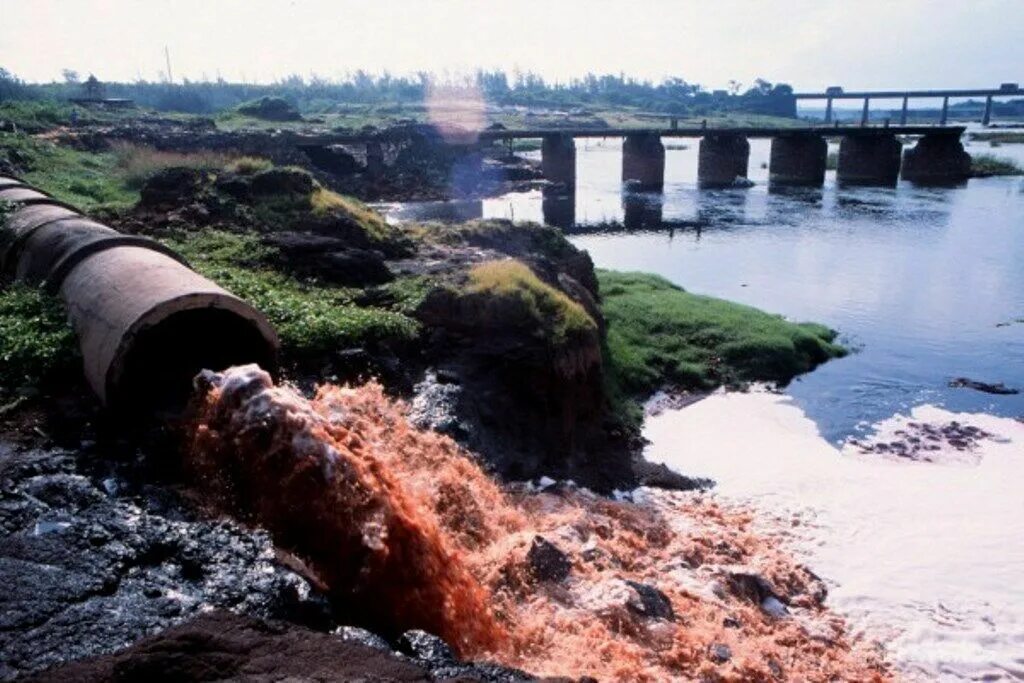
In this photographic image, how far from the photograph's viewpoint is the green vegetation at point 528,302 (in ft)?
50.1

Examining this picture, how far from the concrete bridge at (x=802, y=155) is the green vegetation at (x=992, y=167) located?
4.39ft

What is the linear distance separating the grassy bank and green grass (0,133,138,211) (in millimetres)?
13660

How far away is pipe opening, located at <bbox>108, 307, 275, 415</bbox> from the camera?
31.2 feet

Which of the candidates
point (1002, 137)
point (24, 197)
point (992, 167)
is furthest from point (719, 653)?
point (1002, 137)

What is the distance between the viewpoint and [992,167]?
73562mm

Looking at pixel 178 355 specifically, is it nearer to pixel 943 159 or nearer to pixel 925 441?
pixel 925 441

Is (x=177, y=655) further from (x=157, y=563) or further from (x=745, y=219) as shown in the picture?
(x=745, y=219)

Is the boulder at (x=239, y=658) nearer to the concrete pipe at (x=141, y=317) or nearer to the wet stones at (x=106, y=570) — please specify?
the wet stones at (x=106, y=570)

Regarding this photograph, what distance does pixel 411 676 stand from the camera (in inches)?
216

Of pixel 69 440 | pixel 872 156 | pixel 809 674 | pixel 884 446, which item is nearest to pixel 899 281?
pixel 884 446

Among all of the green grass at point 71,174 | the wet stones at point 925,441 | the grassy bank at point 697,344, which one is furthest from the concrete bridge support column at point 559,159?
the wet stones at point 925,441

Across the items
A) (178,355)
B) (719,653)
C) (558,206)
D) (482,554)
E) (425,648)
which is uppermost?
(178,355)

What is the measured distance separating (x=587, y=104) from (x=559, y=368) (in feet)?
536

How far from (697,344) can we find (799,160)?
57.2 m
